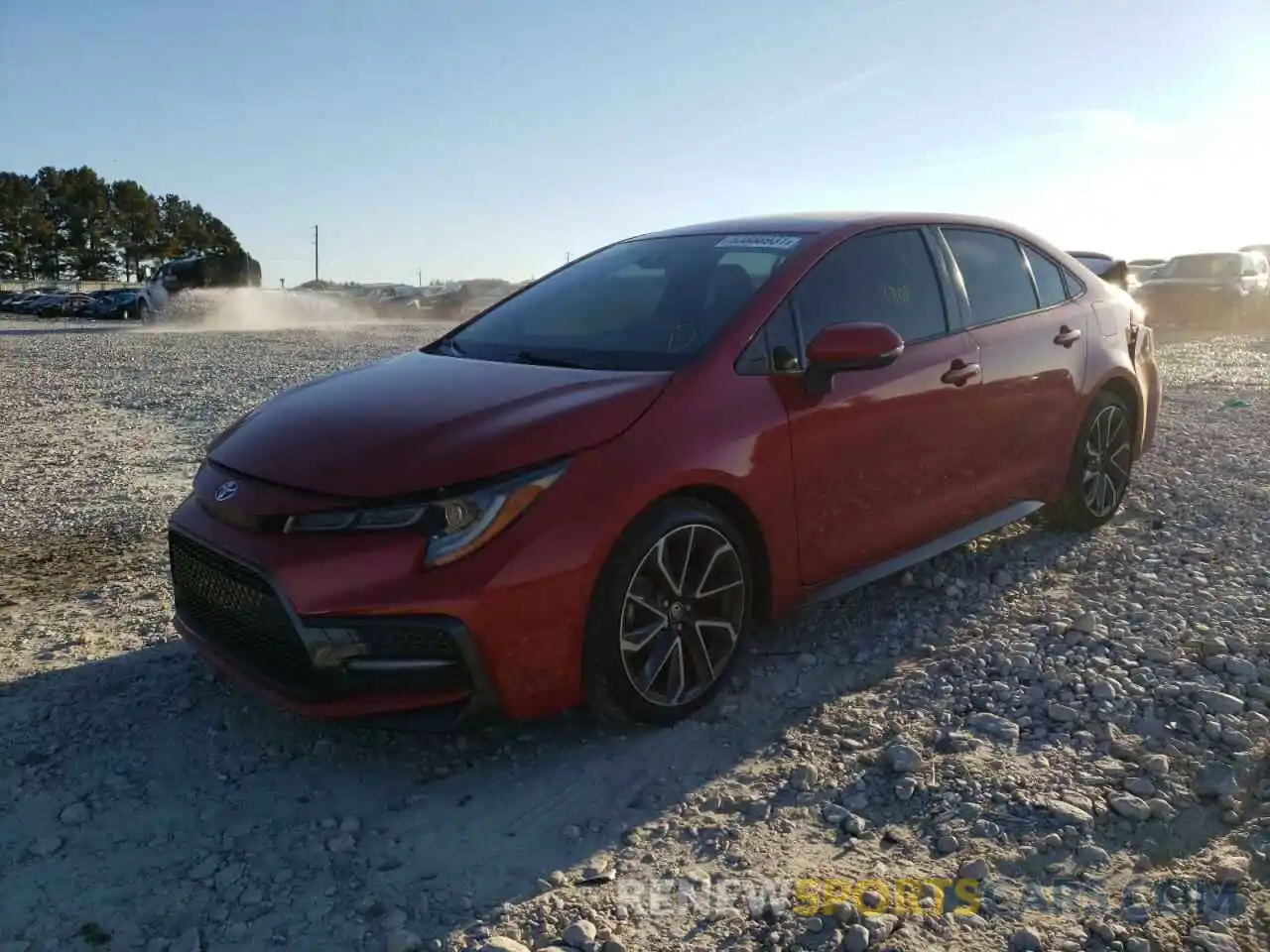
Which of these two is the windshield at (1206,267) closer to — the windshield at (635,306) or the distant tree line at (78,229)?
the windshield at (635,306)

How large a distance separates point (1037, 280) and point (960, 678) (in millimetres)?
2267

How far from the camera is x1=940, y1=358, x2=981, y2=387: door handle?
433 centimetres

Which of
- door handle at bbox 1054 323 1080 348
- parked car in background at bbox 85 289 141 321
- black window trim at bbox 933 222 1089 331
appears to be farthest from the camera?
parked car in background at bbox 85 289 141 321

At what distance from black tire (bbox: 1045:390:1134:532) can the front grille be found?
380 centimetres

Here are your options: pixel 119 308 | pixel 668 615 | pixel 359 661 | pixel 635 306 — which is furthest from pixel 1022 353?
pixel 119 308

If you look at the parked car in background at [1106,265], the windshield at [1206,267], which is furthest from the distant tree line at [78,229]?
the parked car in background at [1106,265]

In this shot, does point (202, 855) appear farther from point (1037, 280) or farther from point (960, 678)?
point (1037, 280)

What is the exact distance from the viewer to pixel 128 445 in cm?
834

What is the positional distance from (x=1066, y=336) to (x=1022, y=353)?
1.47 feet

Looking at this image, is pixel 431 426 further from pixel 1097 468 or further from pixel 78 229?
pixel 78 229

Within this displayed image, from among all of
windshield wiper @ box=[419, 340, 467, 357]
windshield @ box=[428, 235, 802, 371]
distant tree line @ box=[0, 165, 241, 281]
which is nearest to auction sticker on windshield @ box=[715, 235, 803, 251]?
windshield @ box=[428, 235, 802, 371]

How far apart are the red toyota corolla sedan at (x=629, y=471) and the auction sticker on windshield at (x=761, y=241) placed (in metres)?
0.02

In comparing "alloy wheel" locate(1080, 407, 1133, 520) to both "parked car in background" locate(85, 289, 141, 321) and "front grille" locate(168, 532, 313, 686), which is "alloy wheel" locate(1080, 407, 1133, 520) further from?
"parked car in background" locate(85, 289, 141, 321)

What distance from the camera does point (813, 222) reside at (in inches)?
172
